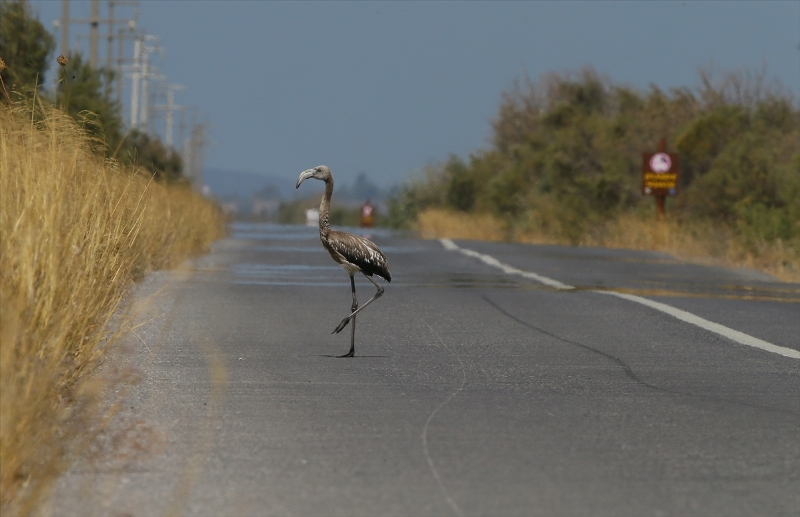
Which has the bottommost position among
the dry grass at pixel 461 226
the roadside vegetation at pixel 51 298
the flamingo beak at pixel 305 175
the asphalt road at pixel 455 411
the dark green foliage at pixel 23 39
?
the dry grass at pixel 461 226

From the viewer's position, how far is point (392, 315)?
16.7m

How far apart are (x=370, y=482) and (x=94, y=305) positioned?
3586mm

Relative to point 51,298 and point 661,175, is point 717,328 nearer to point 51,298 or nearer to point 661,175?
point 51,298

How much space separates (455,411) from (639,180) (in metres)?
38.9

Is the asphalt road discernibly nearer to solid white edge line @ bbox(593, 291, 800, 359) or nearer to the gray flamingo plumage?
solid white edge line @ bbox(593, 291, 800, 359)

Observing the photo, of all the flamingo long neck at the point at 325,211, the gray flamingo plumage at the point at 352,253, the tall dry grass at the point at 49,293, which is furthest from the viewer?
the flamingo long neck at the point at 325,211

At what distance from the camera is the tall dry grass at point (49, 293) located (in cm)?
687

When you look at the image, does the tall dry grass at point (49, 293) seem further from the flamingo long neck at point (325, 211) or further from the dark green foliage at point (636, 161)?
the dark green foliage at point (636, 161)

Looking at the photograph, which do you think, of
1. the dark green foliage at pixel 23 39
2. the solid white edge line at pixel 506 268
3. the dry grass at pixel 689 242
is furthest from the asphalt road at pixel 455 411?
the dark green foliage at pixel 23 39

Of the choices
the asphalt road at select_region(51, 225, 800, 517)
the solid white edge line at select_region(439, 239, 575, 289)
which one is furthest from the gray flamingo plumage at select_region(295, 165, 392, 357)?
the solid white edge line at select_region(439, 239, 575, 289)

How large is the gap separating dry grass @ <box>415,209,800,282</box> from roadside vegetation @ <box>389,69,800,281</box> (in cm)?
5

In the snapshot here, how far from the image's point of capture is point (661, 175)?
41625 millimetres

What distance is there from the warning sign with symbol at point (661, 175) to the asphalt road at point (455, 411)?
73.2 ft

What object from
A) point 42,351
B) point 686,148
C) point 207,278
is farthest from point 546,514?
point 686,148
